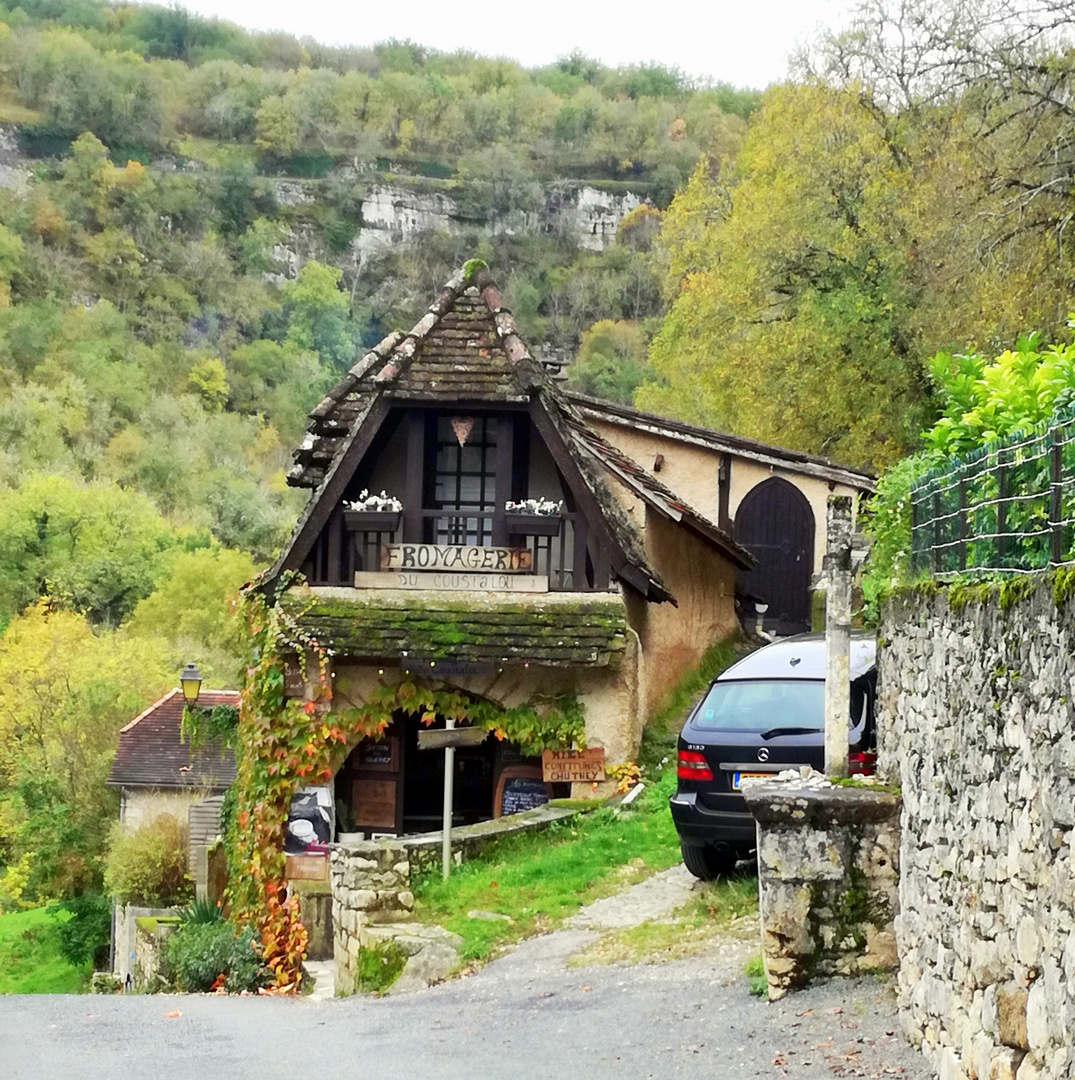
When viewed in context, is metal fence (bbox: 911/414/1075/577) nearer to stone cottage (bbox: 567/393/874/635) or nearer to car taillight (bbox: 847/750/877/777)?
car taillight (bbox: 847/750/877/777)

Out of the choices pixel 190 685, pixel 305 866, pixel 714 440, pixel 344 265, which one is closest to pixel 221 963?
pixel 305 866

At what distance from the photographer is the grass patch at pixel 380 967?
12.7m

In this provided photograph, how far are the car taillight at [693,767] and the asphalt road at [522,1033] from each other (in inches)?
55.2

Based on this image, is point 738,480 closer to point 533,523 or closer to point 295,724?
point 533,523

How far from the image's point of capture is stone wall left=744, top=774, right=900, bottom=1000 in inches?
358

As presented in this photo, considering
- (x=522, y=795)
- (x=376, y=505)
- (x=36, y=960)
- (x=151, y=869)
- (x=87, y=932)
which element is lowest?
(x=36, y=960)

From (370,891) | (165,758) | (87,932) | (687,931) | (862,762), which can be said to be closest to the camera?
(862,762)

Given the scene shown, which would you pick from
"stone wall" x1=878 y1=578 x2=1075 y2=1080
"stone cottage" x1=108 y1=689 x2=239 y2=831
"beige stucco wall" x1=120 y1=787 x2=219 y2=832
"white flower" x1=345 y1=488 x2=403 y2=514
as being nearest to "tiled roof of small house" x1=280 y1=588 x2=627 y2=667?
"white flower" x1=345 y1=488 x2=403 y2=514

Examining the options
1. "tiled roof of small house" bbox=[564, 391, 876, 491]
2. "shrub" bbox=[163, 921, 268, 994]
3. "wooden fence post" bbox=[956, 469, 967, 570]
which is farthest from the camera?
"tiled roof of small house" bbox=[564, 391, 876, 491]

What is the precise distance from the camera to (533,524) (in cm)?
1862

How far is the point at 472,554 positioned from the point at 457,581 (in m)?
0.37

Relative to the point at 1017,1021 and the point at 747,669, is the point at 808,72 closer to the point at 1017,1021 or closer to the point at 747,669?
the point at 747,669

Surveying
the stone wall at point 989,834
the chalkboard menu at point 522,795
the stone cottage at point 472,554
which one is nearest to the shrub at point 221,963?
the stone cottage at point 472,554

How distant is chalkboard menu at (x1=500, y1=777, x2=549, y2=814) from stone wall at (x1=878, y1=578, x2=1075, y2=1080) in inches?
419
